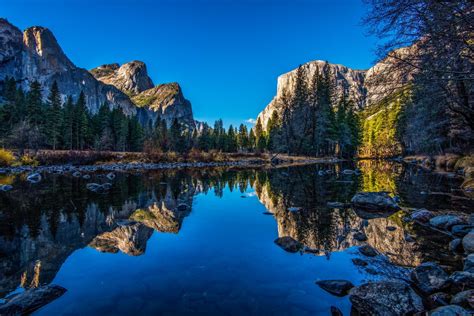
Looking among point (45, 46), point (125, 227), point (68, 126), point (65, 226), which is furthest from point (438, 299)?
point (45, 46)

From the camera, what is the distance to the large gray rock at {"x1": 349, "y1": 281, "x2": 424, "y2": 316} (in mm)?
3096

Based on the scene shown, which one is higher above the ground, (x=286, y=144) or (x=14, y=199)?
(x=286, y=144)

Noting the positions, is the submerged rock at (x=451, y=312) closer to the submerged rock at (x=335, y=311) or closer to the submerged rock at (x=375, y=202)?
the submerged rock at (x=335, y=311)

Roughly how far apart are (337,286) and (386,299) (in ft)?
2.73

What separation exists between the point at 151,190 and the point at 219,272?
34.6 feet

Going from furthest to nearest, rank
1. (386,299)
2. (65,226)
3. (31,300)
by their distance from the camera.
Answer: (65,226) < (31,300) < (386,299)

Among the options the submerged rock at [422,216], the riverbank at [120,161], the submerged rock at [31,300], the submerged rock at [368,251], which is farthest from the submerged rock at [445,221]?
the riverbank at [120,161]

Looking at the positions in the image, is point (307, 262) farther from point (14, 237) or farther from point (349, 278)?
point (14, 237)

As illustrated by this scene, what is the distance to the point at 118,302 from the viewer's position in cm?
366

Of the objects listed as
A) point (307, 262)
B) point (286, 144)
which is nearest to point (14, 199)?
point (307, 262)

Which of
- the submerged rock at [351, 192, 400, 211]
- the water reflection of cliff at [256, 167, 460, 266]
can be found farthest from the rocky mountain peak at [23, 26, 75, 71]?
the submerged rock at [351, 192, 400, 211]

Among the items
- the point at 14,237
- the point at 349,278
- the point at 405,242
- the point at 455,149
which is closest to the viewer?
the point at 349,278

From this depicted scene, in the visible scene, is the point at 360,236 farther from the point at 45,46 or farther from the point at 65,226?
the point at 45,46

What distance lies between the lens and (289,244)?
5.89 metres
